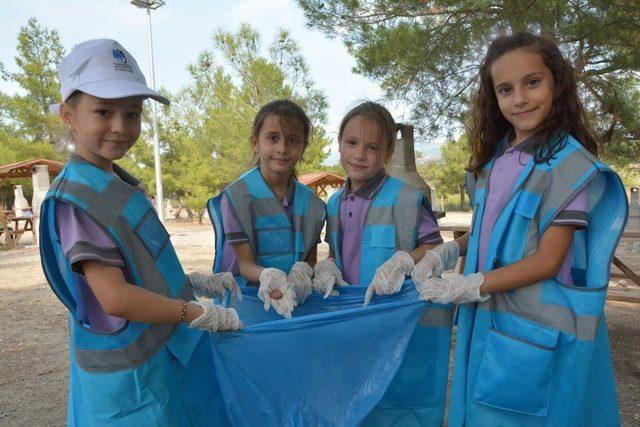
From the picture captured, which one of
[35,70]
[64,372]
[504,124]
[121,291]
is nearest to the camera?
[121,291]

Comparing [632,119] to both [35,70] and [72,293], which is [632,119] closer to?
[72,293]

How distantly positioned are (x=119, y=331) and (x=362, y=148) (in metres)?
1.12

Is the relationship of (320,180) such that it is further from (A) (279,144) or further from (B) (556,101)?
(B) (556,101)

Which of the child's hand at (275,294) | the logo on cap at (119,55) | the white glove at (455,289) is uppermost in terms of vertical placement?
the logo on cap at (119,55)

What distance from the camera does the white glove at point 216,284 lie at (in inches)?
67.0

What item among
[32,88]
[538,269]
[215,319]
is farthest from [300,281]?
[32,88]

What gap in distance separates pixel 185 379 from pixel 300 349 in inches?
13.9

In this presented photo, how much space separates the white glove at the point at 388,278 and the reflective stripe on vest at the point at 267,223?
1.40ft

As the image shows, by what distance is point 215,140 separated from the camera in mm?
20375

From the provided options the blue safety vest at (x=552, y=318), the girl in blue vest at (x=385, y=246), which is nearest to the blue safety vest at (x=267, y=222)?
the girl in blue vest at (x=385, y=246)

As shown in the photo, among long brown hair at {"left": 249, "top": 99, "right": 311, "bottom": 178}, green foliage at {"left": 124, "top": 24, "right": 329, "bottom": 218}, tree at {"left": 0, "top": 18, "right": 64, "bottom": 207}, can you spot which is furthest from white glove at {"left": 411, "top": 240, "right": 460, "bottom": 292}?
tree at {"left": 0, "top": 18, "right": 64, "bottom": 207}

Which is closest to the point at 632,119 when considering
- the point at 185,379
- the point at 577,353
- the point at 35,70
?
the point at 577,353

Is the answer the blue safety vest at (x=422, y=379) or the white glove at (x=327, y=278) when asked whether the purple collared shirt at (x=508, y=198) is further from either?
the white glove at (x=327, y=278)

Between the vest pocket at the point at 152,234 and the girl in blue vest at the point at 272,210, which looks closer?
the vest pocket at the point at 152,234
